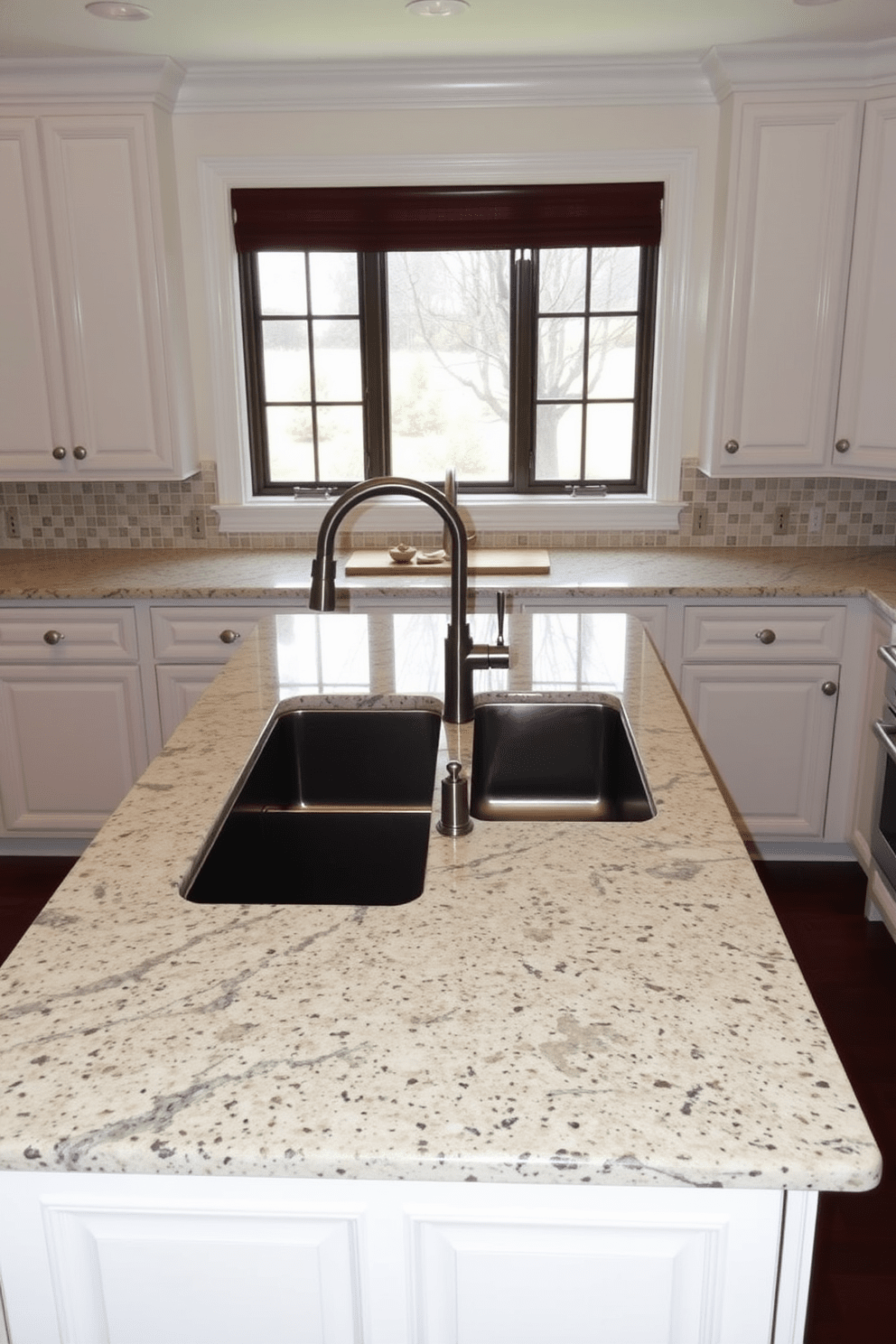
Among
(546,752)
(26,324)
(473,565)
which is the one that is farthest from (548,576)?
(26,324)

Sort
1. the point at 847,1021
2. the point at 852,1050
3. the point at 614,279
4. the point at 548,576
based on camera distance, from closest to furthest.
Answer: the point at 852,1050
the point at 847,1021
the point at 548,576
the point at 614,279

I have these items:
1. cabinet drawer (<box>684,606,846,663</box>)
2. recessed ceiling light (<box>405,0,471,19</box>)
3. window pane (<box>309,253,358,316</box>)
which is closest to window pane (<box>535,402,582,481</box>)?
window pane (<box>309,253,358,316</box>)

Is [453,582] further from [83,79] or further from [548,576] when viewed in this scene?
[83,79]

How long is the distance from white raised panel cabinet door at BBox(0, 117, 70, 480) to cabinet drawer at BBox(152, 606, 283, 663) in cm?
69

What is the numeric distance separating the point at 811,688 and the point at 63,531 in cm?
263

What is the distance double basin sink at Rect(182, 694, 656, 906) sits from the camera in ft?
5.81

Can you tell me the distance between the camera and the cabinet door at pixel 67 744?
10.8 feet

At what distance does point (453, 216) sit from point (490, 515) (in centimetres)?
99

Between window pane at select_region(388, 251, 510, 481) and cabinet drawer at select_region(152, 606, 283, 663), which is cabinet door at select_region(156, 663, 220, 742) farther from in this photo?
window pane at select_region(388, 251, 510, 481)

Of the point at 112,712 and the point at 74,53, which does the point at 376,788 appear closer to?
the point at 112,712

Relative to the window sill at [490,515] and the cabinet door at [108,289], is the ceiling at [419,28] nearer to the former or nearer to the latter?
the cabinet door at [108,289]

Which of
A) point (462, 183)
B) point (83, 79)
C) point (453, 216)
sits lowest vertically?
point (453, 216)

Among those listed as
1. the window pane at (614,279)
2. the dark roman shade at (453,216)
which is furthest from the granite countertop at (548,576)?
the dark roman shade at (453,216)

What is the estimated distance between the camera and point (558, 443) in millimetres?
3752
